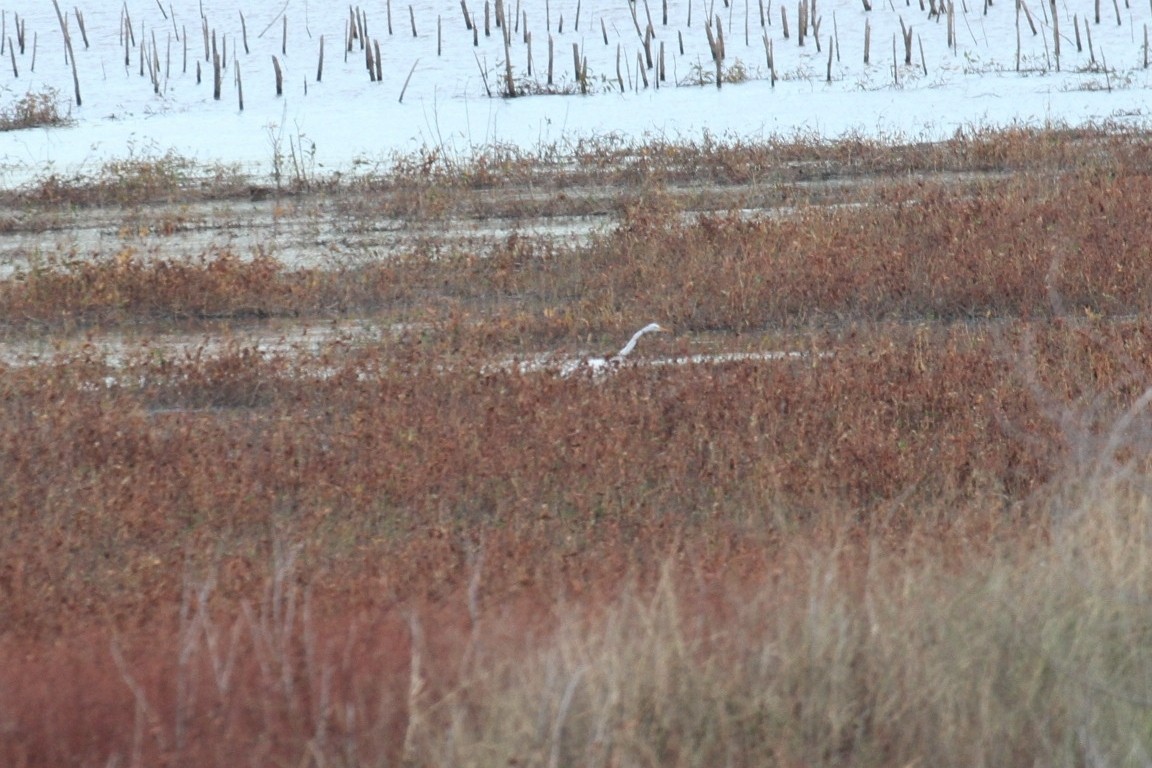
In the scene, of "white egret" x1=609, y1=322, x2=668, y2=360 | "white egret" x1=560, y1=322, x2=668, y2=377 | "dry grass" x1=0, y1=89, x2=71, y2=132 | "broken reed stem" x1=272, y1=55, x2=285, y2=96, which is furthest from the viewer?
"broken reed stem" x1=272, y1=55, x2=285, y2=96

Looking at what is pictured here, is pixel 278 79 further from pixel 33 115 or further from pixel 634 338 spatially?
pixel 634 338

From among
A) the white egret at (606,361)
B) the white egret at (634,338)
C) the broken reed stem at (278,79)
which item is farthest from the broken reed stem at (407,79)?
the white egret at (606,361)

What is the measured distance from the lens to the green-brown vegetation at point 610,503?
3.40 m

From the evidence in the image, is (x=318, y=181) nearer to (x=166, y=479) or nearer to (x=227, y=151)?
(x=227, y=151)

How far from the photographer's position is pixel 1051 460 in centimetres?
588

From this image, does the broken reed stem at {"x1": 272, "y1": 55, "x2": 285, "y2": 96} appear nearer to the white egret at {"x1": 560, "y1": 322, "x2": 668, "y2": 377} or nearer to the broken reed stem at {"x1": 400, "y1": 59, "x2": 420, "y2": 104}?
the broken reed stem at {"x1": 400, "y1": 59, "x2": 420, "y2": 104}

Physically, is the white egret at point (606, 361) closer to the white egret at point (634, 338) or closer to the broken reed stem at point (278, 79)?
the white egret at point (634, 338)

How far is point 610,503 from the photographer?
19.1 feet

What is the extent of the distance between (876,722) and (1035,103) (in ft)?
78.7

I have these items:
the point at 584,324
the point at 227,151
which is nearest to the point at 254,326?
the point at 584,324

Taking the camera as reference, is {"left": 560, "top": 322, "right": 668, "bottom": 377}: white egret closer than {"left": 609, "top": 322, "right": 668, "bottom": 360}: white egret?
Yes

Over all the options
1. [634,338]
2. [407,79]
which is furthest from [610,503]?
[407,79]

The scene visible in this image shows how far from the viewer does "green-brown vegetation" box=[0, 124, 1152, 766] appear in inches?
134

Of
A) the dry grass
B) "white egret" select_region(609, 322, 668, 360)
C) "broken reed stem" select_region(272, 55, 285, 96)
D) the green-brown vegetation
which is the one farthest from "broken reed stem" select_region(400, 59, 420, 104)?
"white egret" select_region(609, 322, 668, 360)
